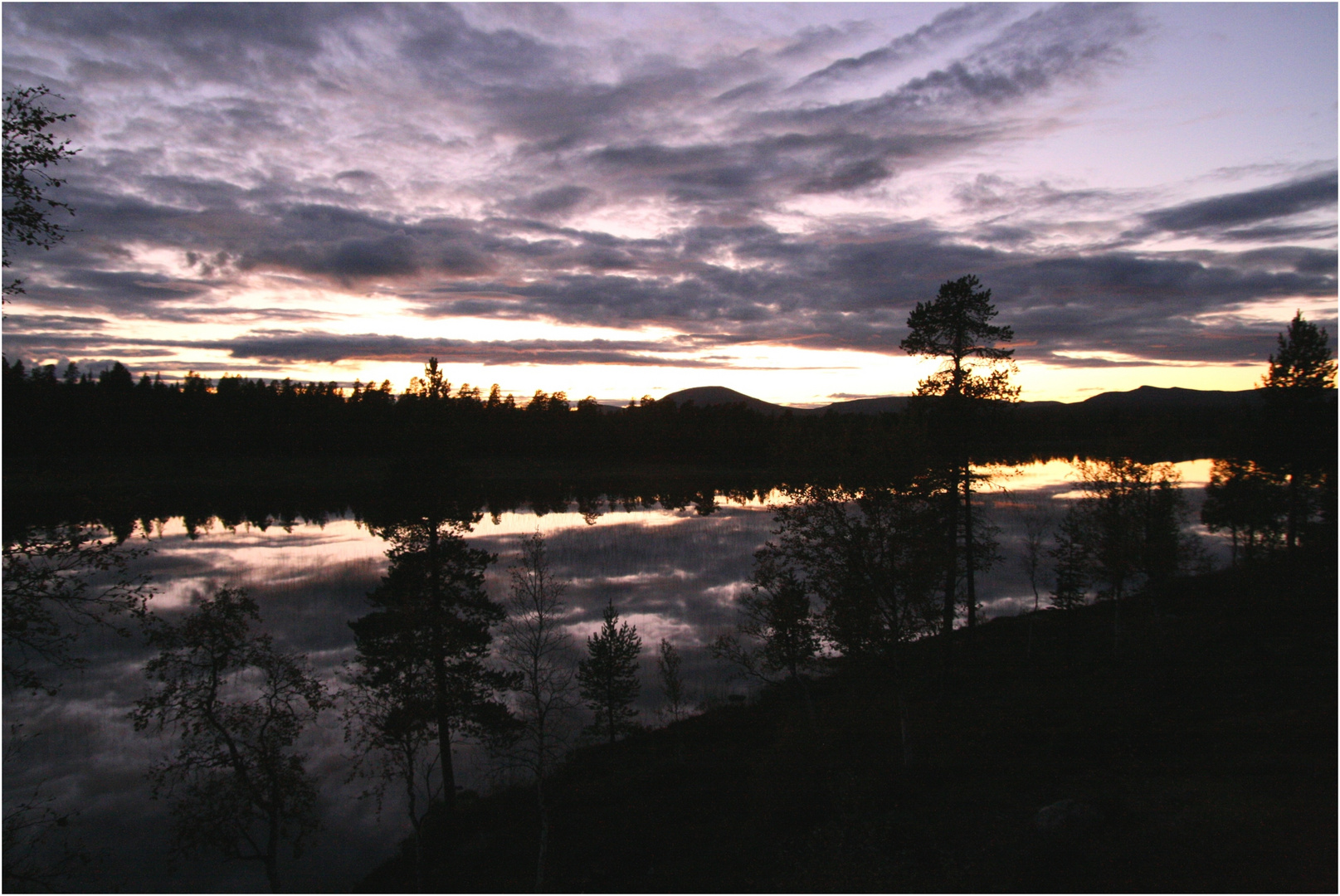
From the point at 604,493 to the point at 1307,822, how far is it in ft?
274

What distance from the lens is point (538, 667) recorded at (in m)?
23.5

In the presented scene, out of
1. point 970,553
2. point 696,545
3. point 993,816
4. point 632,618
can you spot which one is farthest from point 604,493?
point 993,816

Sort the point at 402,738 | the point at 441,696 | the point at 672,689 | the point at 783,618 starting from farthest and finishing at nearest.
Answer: the point at 672,689 → the point at 783,618 → the point at 441,696 → the point at 402,738

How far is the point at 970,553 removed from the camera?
23688mm

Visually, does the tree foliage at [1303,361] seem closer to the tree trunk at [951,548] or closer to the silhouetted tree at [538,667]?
the tree trunk at [951,548]

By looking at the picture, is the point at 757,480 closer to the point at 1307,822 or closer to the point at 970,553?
the point at 970,553

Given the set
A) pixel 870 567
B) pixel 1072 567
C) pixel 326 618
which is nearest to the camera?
pixel 870 567

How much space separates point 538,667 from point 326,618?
17.2m

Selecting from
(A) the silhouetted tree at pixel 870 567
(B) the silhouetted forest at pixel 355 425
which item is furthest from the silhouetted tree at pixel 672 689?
(B) the silhouetted forest at pixel 355 425

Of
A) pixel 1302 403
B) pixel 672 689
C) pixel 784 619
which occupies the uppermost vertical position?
pixel 1302 403

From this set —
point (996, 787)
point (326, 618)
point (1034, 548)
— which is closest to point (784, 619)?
point (996, 787)

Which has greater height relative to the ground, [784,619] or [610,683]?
[784,619]

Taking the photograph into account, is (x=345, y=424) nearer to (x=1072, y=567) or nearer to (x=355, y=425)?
(x=355, y=425)

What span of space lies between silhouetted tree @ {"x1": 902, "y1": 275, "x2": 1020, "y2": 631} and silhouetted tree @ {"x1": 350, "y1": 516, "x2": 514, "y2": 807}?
16.0 m
